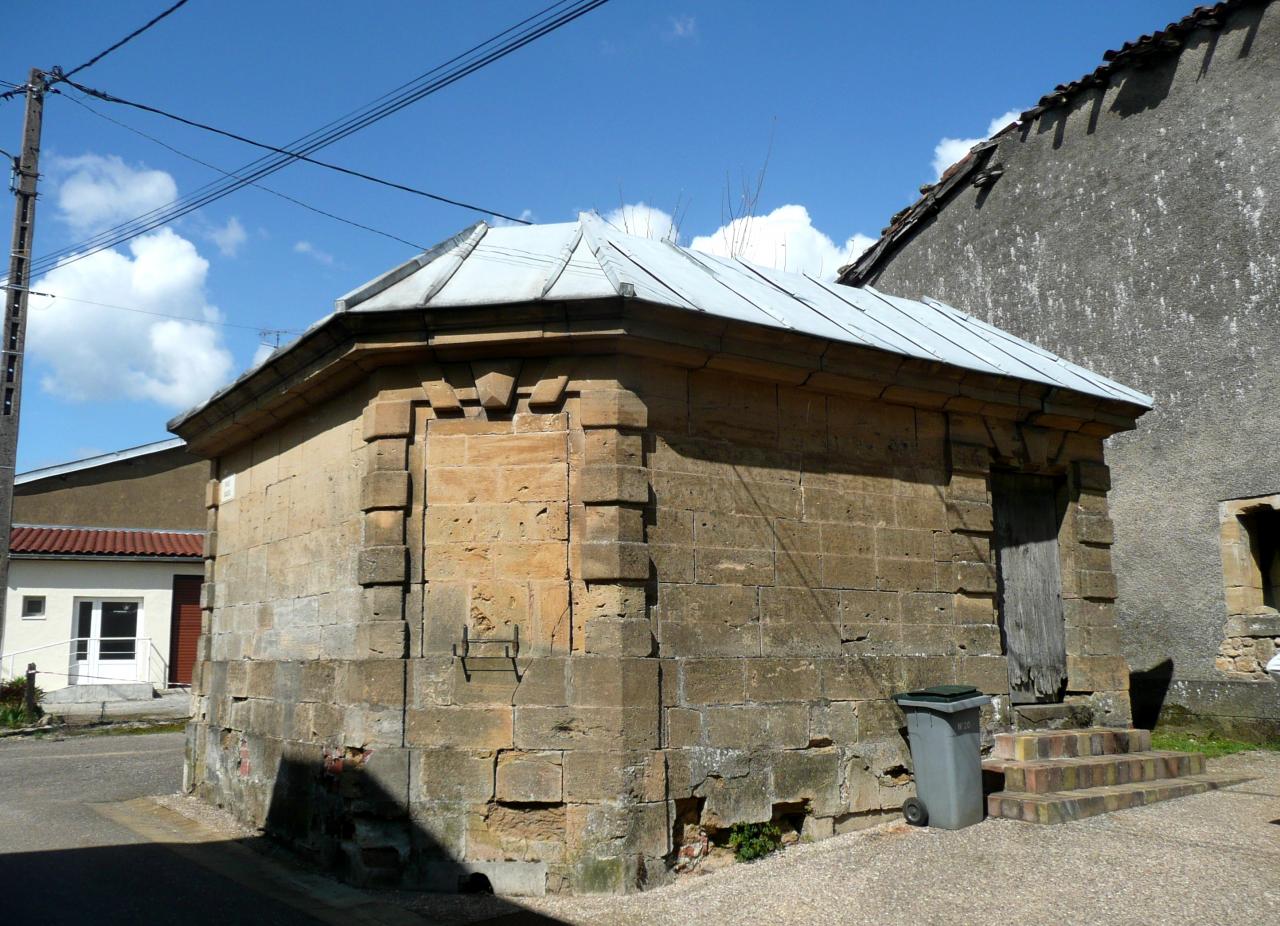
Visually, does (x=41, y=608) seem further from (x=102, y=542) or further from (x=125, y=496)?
(x=125, y=496)

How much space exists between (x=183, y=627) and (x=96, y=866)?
1482 cm

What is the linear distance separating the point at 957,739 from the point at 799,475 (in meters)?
2.22

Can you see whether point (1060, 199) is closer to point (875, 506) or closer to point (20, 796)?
point (875, 506)

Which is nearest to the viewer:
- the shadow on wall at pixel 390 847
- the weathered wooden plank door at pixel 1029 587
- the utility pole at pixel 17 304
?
the shadow on wall at pixel 390 847

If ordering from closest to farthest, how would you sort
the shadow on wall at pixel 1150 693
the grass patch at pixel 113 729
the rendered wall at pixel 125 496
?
the shadow on wall at pixel 1150 693 < the grass patch at pixel 113 729 < the rendered wall at pixel 125 496

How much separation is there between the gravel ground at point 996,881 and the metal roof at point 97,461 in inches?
730

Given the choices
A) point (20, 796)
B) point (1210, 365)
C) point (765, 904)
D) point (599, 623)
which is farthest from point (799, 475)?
point (20, 796)

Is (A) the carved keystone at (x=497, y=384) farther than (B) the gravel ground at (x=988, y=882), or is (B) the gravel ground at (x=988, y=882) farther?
(A) the carved keystone at (x=497, y=384)

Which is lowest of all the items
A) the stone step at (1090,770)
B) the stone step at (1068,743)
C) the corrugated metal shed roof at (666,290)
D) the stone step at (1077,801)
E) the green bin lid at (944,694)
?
the stone step at (1077,801)

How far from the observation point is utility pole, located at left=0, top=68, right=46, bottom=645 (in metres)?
13.9

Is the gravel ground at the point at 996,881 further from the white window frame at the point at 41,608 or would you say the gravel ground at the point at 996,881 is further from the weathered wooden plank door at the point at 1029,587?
the white window frame at the point at 41,608

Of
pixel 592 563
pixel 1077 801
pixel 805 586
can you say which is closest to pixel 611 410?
pixel 592 563

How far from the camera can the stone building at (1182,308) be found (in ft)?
38.1

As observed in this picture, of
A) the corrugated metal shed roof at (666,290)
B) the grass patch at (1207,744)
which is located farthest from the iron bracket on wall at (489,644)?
the grass patch at (1207,744)
